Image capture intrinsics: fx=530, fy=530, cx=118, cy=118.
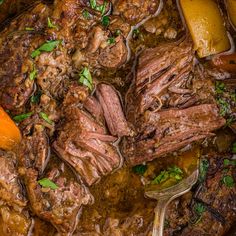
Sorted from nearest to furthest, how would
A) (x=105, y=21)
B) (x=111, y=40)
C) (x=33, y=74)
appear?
1. (x=33, y=74)
2. (x=111, y=40)
3. (x=105, y=21)

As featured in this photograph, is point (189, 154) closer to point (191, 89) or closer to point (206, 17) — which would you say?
point (191, 89)

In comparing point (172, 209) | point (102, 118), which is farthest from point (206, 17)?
point (172, 209)

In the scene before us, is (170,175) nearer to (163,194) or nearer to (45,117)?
(163,194)

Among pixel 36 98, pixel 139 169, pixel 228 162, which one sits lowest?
pixel 228 162

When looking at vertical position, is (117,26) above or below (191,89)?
above

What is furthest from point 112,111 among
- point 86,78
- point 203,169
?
point 203,169

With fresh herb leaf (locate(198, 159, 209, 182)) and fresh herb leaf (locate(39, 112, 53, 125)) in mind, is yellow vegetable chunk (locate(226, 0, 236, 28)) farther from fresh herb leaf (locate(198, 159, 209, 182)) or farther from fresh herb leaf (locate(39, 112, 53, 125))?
fresh herb leaf (locate(39, 112, 53, 125))

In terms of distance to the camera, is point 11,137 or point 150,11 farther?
point 150,11

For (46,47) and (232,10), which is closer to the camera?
(46,47)
